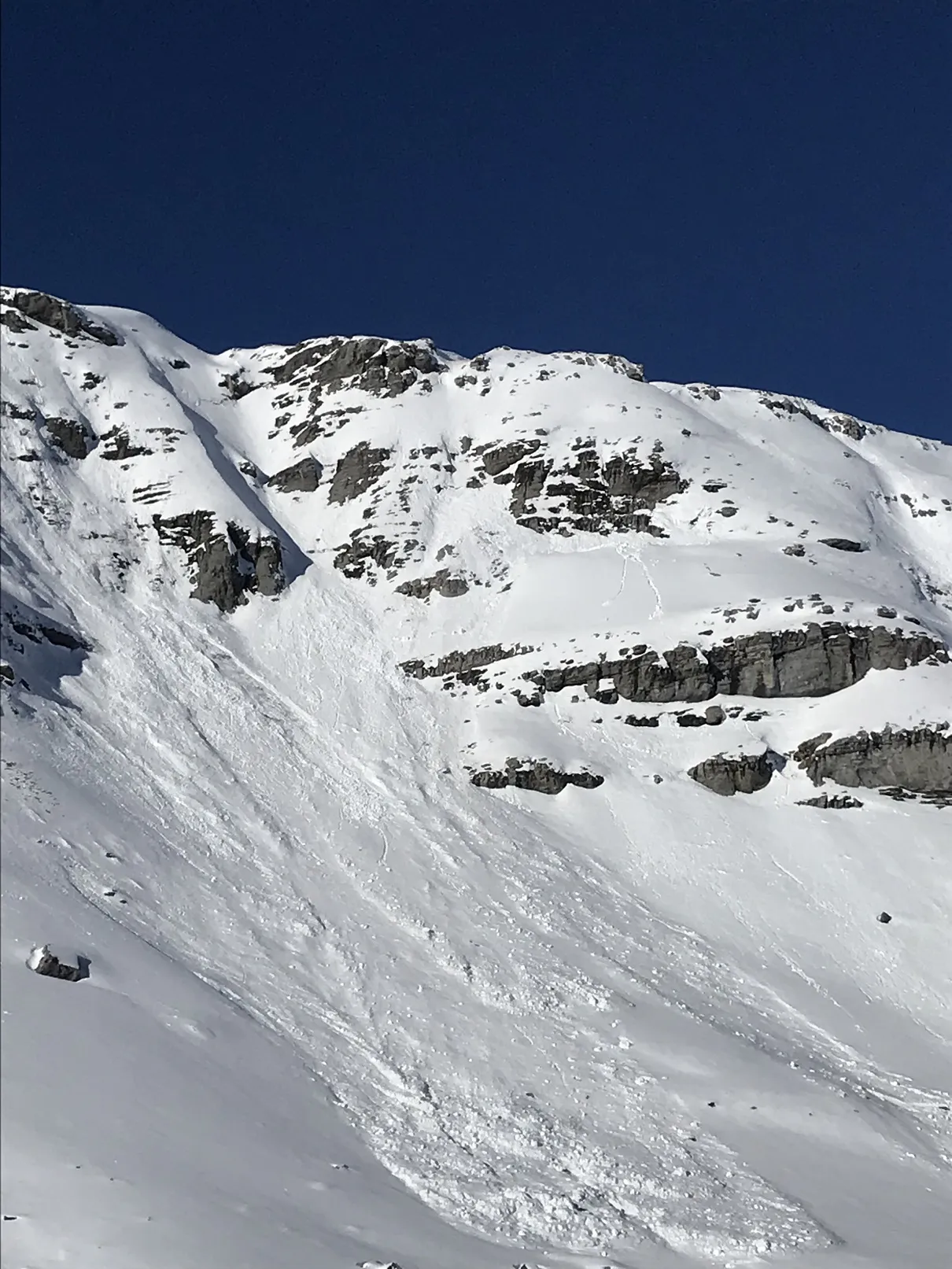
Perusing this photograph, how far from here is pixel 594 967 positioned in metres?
42.2

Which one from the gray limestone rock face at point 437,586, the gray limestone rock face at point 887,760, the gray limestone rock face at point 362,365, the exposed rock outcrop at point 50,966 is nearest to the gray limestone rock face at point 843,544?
the gray limestone rock face at point 887,760

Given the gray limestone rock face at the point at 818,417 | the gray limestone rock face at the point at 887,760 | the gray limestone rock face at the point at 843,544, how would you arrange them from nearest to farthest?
the gray limestone rock face at the point at 887,760
the gray limestone rock face at the point at 843,544
the gray limestone rock face at the point at 818,417

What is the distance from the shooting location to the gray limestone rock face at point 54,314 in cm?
9181

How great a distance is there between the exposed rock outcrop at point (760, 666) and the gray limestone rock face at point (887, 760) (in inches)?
221

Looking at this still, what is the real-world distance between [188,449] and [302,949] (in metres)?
51.7

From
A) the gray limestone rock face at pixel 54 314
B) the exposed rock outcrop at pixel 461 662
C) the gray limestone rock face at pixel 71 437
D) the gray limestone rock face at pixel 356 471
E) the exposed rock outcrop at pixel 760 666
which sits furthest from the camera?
the gray limestone rock face at pixel 54 314

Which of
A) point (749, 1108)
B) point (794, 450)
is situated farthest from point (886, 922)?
point (794, 450)

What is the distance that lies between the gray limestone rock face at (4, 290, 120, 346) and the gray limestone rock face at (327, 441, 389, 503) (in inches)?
985

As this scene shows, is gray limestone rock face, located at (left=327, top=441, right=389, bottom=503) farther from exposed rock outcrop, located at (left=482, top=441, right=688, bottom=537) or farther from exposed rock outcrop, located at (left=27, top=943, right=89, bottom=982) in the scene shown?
exposed rock outcrop, located at (left=27, top=943, right=89, bottom=982)

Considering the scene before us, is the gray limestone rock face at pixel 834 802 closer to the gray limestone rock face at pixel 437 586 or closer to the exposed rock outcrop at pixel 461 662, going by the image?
the exposed rock outcrop at pixel 461 662

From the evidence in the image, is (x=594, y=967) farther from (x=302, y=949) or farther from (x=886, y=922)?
(x=886, y=922)

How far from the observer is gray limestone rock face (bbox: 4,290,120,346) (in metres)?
91.8

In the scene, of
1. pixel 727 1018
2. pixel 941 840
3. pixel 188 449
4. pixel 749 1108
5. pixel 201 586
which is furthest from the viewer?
pixel 188 449

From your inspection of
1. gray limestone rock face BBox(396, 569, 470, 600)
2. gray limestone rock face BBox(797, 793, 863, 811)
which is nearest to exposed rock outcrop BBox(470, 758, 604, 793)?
gray limestone rock face BBox(797, 793, 863, 811)
